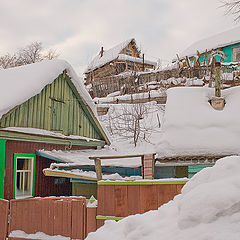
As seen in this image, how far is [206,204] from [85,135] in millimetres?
11809

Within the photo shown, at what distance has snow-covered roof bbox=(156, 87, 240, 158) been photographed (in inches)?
343

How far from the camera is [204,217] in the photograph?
2770mm

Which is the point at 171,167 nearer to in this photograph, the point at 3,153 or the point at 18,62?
the point at 3,153

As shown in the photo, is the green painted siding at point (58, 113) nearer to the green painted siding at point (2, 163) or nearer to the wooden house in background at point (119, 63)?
the green painted siding at point (2, 163)

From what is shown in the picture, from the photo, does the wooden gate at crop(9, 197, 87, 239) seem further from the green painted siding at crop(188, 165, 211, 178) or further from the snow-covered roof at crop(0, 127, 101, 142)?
the green painted siding at crop(188, 165, 211, 178)

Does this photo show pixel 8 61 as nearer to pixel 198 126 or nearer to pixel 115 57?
pixel 115 57

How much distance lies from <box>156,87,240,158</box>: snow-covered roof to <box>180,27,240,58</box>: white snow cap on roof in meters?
21.5

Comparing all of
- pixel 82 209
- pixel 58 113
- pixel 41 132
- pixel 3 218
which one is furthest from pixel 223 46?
pixel 3 218

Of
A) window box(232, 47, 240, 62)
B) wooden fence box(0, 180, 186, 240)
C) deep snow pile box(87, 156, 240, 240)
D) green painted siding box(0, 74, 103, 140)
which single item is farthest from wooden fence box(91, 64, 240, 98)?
deep snow pile box(87, 156, 240, 240)

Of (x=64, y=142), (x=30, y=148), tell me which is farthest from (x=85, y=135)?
(x=30, y=148)

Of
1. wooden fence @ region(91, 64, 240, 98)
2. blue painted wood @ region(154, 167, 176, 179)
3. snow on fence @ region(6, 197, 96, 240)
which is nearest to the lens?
snow on fence @ region(6, 197, 96, 240)

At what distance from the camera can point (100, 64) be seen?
36.0 metres

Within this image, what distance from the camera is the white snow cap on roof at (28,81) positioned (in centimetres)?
1013

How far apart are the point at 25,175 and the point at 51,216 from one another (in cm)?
457
